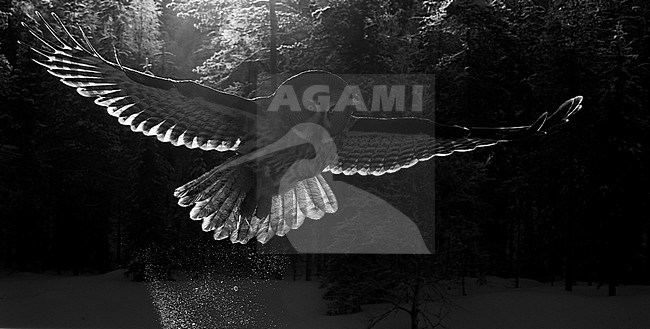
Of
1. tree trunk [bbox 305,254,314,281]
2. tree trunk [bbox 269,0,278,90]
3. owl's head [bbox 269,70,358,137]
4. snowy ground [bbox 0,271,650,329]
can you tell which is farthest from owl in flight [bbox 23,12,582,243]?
tree trunk [bbox 305,254,314,281]

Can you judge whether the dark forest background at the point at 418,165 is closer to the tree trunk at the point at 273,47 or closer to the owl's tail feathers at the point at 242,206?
the tree trunk at the point at 273,47

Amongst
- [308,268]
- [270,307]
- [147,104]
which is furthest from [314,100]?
[308,268]

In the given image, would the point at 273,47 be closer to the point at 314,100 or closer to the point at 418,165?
the point at 418,165

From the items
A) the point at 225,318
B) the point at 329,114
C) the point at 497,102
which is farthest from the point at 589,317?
the point at 329,114

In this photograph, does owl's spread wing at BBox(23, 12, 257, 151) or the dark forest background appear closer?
owl's spread wing at BBox(23, 12, 257, 151)

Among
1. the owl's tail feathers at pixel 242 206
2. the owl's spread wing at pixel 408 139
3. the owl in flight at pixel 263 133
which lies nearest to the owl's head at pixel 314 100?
the owl in flight at pixel 263 133

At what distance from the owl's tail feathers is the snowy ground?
418 inches

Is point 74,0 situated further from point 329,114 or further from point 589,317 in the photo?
point 329,114

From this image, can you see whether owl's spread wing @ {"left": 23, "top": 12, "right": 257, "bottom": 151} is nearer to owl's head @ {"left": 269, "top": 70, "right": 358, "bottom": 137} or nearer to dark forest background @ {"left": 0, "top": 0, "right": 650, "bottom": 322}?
owl's head @ {"left": 269, "top": 70, "right": 358, "bottom": 137}

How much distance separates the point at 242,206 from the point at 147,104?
1025 mm

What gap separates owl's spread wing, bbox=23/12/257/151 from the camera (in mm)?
5082

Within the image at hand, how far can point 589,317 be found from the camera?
671 inches

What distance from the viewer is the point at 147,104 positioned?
529 cm

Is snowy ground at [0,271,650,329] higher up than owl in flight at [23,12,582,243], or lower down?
lower down
